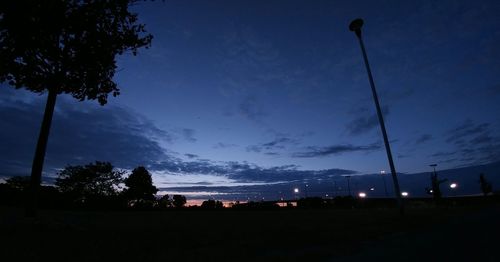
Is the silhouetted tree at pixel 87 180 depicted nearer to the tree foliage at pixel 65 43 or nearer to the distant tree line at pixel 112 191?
the distant tree line at pixel 112 191

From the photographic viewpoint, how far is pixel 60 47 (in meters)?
15.1

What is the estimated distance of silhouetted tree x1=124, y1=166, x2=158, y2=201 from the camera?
84000 millimetres

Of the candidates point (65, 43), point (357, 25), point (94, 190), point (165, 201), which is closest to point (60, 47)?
point (65, 43)

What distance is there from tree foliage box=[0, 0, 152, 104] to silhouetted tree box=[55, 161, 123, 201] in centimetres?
6199

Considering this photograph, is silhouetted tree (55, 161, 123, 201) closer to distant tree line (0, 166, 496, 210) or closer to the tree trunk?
distant tree line (0, 166, 496, 210)

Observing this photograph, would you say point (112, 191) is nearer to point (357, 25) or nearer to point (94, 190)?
point (94, 190)

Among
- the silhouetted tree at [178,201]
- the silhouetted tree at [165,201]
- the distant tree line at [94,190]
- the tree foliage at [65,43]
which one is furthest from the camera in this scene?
the silhouetted tree at [178,201]

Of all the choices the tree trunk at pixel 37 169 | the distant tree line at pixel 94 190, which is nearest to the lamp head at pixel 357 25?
the tree trunk at pixel 37 169

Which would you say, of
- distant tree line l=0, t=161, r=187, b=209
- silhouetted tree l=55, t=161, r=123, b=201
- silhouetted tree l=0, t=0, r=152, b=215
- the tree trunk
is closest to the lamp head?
silhouetted tree l=0, t=0, r=152, b=215

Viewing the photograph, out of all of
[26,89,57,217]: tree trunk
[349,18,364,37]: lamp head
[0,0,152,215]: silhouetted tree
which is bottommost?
[26,89,57,217]: tree trunk

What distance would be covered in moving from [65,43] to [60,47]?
0.38 meters

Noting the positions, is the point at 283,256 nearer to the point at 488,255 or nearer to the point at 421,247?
the point at 421,247

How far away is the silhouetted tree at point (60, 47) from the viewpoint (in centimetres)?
Result: 1295

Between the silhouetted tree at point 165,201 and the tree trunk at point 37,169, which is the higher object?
the silhouetted tree at point 165,201
